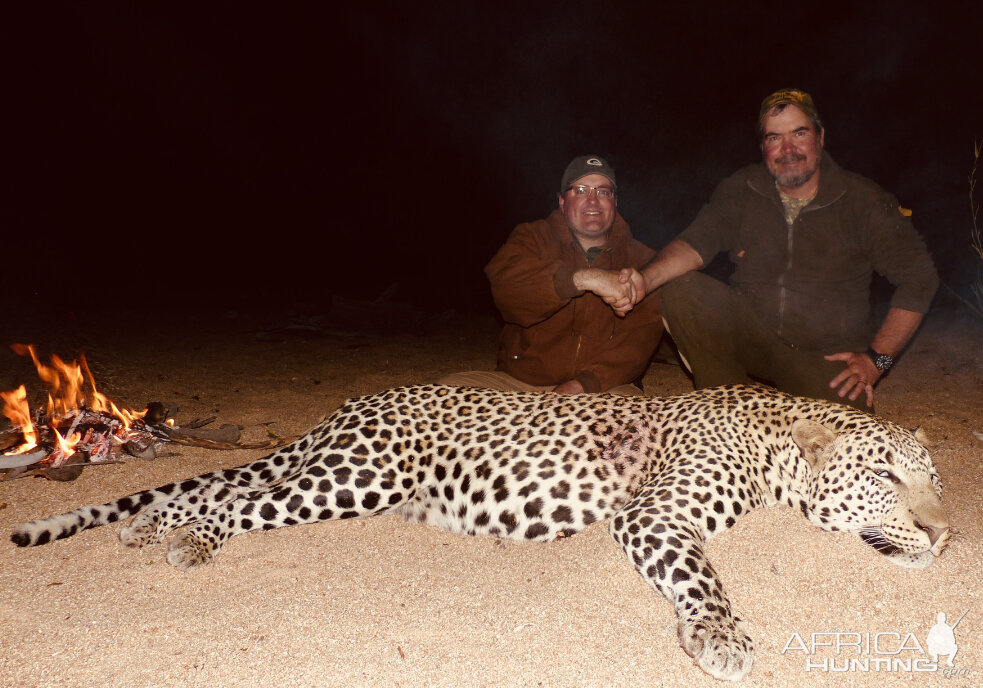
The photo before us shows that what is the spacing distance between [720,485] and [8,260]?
613 inches

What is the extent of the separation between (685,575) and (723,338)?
2.42 m

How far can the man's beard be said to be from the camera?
4922 millimetres

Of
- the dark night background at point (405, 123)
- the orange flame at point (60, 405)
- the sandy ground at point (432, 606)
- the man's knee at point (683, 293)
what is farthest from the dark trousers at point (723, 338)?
the dark night background at point (405, 123)

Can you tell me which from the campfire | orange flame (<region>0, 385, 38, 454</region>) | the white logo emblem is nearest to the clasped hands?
the campfire

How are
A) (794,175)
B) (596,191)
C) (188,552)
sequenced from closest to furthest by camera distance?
(188,552), (794,175), (596,191)

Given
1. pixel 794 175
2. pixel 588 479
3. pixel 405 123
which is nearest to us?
pixel 588 479

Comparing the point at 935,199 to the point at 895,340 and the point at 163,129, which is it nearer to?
the point at 895,340

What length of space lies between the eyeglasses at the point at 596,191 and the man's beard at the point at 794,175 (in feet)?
3.83

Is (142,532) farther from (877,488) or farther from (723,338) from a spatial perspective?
(723,338)

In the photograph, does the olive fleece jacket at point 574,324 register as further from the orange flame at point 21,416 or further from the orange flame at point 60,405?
the orange flame at point 21,416

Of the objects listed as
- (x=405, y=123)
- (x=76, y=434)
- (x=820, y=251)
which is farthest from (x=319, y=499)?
(x=405, y=123)

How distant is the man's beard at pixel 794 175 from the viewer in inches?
194

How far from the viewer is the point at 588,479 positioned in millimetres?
3469

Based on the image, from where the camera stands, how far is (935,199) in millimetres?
14336
